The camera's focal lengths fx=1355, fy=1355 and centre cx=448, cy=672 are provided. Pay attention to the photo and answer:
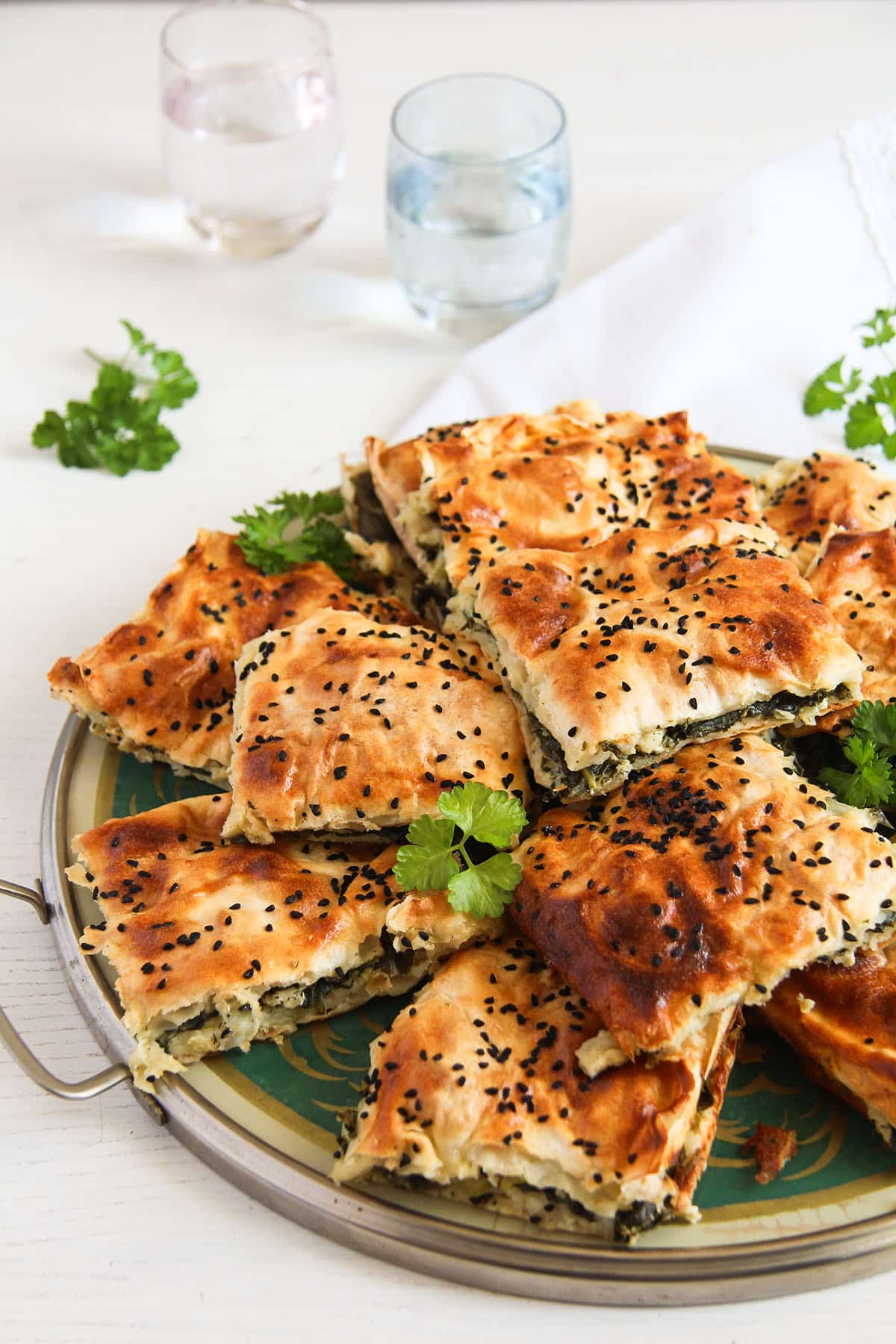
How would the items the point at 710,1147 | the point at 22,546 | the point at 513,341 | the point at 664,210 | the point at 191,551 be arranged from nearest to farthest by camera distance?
the point at 710,1147 < the point at 191,551 < the point at 22,546 < the point at 513,341 < the point at 664,210

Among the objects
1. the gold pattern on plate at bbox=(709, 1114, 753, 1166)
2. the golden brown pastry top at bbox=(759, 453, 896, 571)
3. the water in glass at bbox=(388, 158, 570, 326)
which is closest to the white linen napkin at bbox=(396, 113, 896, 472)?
the water in glass at bbox=(388, 158, 570, 326)

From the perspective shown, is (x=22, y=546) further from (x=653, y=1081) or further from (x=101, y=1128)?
(x=653, y=1081)

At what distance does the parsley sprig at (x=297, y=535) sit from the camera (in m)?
5.45

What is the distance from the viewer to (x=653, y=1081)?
12.6ft

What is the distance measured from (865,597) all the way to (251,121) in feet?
15.6

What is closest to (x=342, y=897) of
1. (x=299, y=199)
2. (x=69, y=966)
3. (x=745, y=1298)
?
(x=69, y=966)

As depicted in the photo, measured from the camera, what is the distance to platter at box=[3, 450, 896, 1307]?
3.68m

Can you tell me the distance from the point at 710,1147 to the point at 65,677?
111 inches

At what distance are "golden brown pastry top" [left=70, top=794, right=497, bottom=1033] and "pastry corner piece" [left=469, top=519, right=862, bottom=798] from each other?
687mm

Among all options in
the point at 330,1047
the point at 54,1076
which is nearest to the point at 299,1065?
the point at 330,1047

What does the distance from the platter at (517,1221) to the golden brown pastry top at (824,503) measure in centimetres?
199

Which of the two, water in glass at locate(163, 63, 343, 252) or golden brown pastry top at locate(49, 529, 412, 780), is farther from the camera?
water in glass at locate(163, 63, 343, 252)

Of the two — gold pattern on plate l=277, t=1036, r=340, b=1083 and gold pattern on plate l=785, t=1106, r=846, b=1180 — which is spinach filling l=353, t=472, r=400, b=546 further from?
gold pattern on plate l=785, t=1106, r=846, b=1180

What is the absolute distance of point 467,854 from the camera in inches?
167
